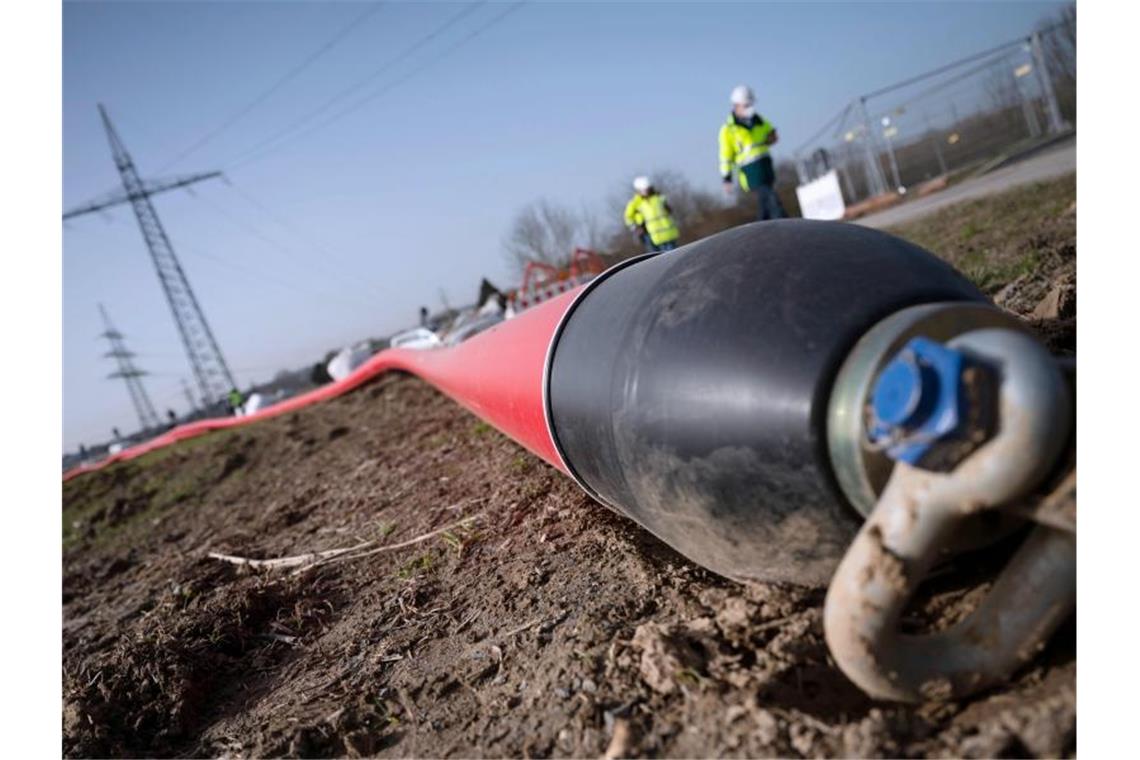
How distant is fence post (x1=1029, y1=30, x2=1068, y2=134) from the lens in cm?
1566

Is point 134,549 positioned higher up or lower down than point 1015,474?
lower down

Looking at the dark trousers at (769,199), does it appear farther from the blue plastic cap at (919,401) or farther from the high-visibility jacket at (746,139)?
the blue plastic cap at (919,401)

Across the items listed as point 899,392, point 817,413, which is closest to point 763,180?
point 817,413

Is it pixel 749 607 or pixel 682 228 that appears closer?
pixel 749 607

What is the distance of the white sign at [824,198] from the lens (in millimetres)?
16578

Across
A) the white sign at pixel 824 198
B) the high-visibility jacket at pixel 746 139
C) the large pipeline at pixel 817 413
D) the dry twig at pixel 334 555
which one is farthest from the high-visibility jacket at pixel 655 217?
the large pipeline at pixel 817 413

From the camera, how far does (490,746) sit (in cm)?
156

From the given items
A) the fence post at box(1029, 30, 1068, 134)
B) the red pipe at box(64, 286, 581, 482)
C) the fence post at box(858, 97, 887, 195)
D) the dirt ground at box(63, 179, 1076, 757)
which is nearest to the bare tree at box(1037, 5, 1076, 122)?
the fence post at box(1029, 30, 1068, 134)

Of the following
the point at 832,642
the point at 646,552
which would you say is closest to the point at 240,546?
the point at 646,552

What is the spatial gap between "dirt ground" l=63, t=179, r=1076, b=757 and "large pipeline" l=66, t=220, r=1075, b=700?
0.12 m

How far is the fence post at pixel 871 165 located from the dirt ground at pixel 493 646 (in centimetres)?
1494

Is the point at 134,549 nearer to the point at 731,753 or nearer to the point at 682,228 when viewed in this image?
the point at 731,753

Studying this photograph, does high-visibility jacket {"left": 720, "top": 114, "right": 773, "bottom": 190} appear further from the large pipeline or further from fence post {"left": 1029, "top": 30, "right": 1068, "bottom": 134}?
fence post {"left": 1029, "top": 30, "right": 1068, "bottom": 134}

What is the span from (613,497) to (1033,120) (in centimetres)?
1982
